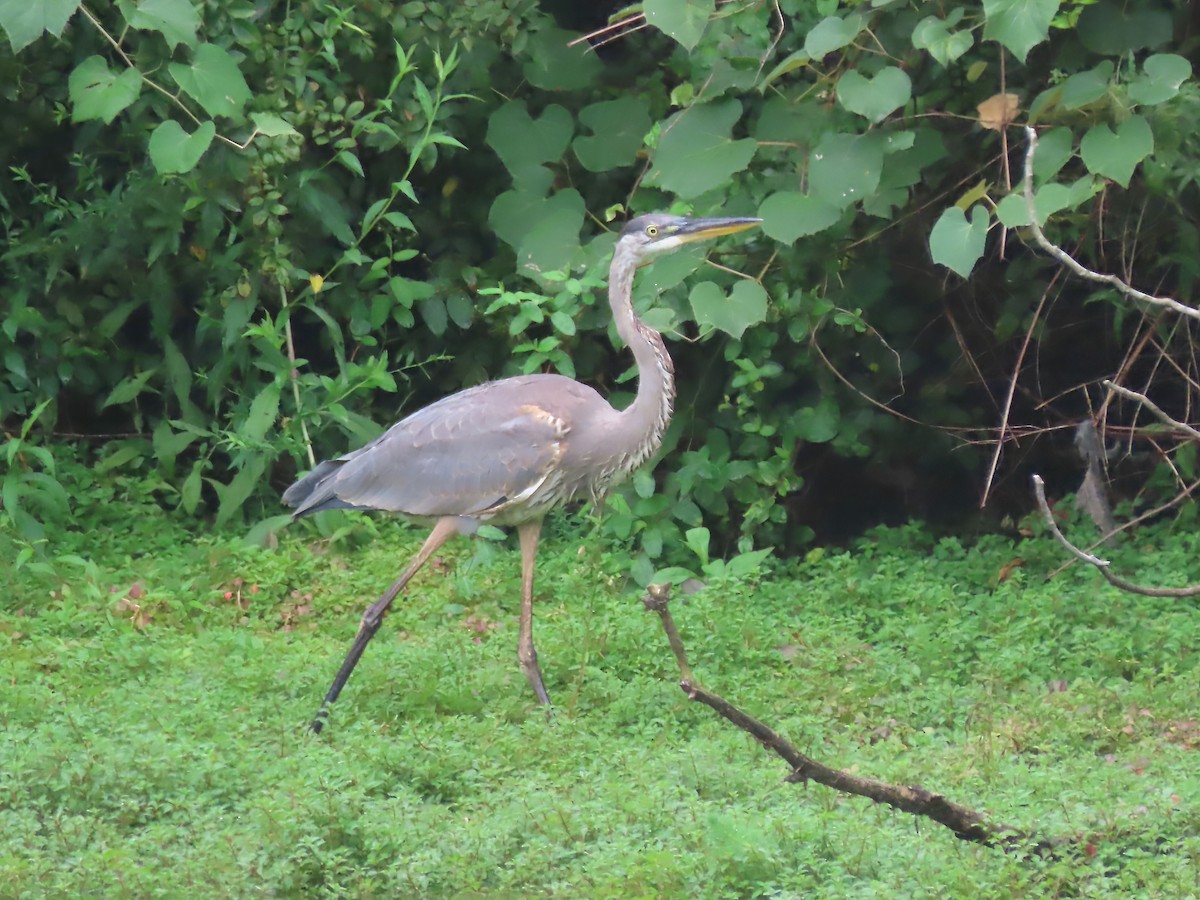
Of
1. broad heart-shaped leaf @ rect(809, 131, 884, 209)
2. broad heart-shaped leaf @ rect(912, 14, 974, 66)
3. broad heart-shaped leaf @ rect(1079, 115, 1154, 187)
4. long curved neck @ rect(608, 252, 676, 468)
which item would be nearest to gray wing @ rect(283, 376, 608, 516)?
long curved neck @ rect(608, 252, 676, 468)

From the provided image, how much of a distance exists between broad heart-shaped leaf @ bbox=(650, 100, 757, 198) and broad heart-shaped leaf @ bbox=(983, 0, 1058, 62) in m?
1.11

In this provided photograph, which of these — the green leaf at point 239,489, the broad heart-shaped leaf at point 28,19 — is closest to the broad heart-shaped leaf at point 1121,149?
the green leaf at point 239,489

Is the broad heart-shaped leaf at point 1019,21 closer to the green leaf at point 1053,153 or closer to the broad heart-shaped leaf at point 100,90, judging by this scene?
the green leaf at point 1053,153

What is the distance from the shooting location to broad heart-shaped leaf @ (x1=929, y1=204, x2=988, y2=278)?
18.2 ft

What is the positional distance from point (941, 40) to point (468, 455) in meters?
2.18

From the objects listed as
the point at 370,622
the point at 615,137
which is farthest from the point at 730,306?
the point at 370,622

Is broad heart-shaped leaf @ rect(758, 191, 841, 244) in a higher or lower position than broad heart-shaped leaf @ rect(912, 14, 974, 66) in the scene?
lower

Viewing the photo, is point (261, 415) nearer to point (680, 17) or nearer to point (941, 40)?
point (680, 17)

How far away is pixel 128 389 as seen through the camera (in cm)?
732

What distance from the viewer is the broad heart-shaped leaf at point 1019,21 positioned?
212 inches

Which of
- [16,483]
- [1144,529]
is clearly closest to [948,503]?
[1144,529]

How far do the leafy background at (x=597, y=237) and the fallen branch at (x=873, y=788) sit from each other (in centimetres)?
243

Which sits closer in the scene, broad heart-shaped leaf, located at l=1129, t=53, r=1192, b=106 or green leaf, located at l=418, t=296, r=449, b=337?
broad heart-shaped leaf, located at l=1129, t=53, r=1192, b=106

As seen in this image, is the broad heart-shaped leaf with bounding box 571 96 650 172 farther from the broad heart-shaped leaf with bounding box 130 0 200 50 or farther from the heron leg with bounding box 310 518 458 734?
the heron leg with bounding box 310 518 458 734
